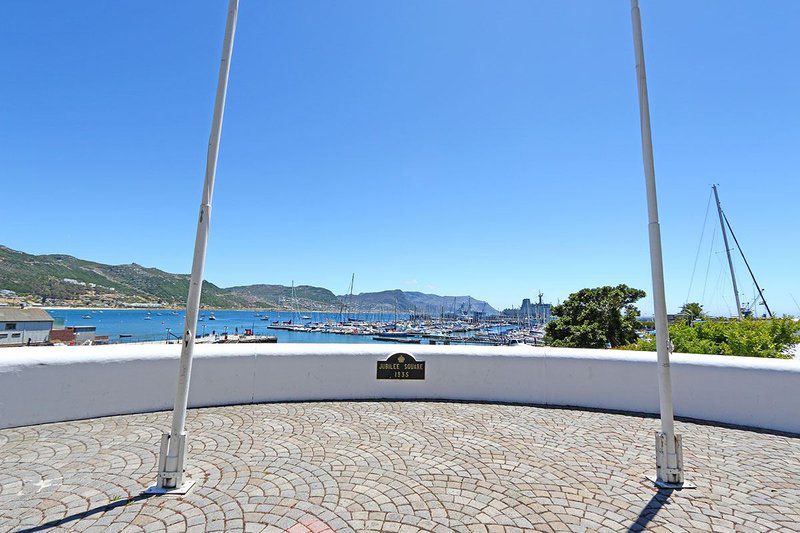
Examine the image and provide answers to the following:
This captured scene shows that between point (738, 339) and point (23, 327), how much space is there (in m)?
68.7

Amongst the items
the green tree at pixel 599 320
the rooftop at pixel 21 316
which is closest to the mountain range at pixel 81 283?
the rooftop at pixel 21 316

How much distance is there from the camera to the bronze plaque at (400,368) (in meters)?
7.41

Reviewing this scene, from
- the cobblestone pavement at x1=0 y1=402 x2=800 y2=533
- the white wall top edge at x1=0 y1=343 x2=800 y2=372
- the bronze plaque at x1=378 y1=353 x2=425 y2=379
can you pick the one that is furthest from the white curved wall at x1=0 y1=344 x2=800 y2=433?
the cobblestone pavement at x1=0 y1=402 x2=800 y2=533

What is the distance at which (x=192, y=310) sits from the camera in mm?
3906

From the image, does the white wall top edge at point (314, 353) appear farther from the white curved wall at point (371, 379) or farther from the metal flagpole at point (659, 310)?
the metal flagpole at point (659, 310)

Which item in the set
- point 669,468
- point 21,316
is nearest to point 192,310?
point 669,468

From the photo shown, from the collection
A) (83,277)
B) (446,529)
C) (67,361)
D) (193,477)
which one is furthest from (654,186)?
(83,277)

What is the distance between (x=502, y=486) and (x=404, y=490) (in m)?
1.03

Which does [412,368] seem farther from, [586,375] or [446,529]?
[446,529]

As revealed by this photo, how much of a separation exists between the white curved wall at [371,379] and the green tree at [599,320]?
23581mm

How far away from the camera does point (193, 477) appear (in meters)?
3.97

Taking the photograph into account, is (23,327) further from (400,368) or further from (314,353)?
(400,368)

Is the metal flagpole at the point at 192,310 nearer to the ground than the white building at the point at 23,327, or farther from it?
farther from it

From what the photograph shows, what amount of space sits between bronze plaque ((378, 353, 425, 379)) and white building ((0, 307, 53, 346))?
5842cm
